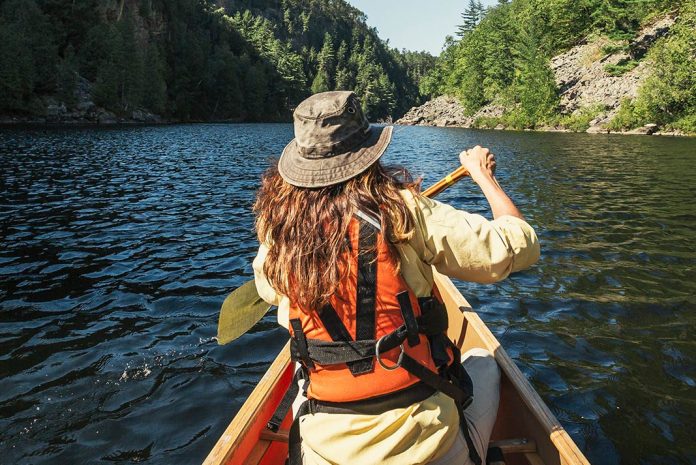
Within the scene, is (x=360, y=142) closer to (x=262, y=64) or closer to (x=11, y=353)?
(x=11, y=353)

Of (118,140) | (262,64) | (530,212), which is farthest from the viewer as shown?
(262,64)

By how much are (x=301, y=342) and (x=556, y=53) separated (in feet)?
241

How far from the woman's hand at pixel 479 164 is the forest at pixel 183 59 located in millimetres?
50381

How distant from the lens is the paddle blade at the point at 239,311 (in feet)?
11.6

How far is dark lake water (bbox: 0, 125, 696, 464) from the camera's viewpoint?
4.44 meters

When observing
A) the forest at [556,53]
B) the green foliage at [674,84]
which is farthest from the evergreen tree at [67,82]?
the green foliage at [674,84]

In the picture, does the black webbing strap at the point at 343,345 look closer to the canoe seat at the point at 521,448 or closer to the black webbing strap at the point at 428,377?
the black webbing strap at the point at 428,377

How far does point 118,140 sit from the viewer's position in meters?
33.4

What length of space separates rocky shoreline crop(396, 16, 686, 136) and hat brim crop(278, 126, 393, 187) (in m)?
43.7

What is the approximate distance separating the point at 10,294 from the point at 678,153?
27916mm

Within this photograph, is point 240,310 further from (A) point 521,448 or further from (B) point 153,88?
(B) point 153,88

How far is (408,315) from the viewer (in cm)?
214

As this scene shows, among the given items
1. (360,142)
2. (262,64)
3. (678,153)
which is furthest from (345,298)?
(262,64)

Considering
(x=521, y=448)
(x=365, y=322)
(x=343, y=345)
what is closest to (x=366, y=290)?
(x=365, y=322)
